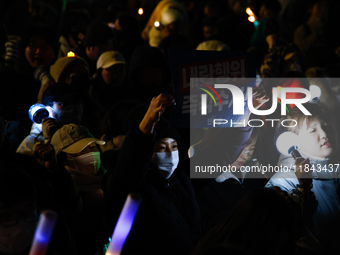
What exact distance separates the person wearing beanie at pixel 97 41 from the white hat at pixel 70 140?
7.38 feet

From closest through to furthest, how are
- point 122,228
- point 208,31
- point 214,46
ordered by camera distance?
point 122,228 < point 214,46 < point 208,31

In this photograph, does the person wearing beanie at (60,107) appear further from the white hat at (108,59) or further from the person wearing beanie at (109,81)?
the white hat at (108,59)

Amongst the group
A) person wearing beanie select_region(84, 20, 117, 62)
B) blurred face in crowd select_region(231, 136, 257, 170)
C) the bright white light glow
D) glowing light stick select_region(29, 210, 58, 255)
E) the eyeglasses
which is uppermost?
person wearing beanie select_region(84, 20, 117, 62)

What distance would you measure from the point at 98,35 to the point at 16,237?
3.96 meters

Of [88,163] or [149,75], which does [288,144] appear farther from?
[88,163]

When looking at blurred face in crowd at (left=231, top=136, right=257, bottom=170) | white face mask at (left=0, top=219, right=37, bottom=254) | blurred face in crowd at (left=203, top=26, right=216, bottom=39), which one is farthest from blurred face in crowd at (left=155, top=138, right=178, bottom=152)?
blurred face in crowd at (left=203, top=26, right=216, bottom=39)

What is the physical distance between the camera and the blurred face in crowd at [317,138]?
4.18 meters

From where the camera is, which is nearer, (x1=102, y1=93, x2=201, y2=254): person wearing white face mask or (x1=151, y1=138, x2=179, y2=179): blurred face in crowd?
(x1=102, y1=93, x2=201, y2=254): person wearing white face mask

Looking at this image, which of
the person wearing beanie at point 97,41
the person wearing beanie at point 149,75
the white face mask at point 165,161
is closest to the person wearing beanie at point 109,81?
the person wearing beanie at point 149,75

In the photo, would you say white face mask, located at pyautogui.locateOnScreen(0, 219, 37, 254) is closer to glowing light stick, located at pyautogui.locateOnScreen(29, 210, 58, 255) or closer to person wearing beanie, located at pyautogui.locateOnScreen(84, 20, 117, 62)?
glowing light stick, located at pyautogui.locateOnScreen(29, 210, 58, 255)

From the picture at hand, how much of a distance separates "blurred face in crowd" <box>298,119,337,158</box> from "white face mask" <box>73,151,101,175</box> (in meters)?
1.93

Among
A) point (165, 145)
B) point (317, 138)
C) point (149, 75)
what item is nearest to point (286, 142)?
point (317, 138)

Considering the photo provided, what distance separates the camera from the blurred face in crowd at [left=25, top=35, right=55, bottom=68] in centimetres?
536

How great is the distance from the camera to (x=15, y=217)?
7.68 feet
